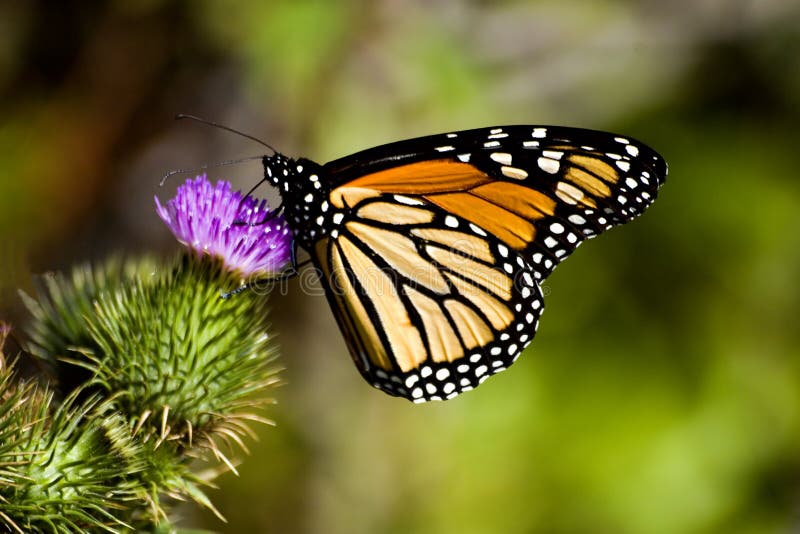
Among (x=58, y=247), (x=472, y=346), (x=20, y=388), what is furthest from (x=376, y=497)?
(x=20, y=388)

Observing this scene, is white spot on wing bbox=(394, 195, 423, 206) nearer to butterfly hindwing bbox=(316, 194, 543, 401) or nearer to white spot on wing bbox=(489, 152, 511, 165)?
butterfly hindwing bbox=(316, 194, 543, 401)

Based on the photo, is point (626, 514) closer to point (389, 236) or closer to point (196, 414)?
point (389, 236)

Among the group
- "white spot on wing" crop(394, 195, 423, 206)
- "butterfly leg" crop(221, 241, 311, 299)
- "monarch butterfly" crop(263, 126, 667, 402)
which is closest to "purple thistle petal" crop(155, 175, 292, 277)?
"butterfly leg" crop(221, 241, 311, 299)

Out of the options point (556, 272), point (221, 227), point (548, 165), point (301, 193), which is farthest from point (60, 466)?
point (556, 272)

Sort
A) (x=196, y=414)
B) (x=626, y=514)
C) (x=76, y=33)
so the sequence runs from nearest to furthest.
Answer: (x=196, y=414) → (x=626, y=514) → (x=76, y=33)

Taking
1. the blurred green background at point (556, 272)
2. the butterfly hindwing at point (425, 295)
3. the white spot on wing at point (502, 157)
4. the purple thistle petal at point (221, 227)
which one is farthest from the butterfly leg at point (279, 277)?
the blurred green background at point (556, 272)

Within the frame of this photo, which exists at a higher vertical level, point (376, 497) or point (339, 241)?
point (339, 241)

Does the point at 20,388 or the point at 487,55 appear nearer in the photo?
the point at 20,388
